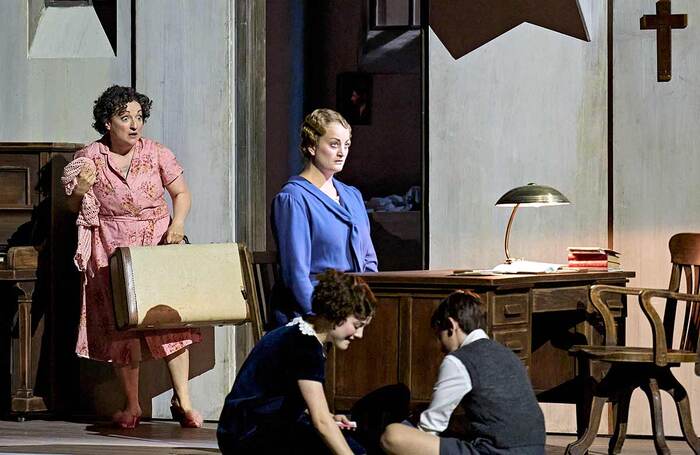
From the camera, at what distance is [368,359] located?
571 centimetres

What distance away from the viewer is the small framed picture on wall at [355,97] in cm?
1196

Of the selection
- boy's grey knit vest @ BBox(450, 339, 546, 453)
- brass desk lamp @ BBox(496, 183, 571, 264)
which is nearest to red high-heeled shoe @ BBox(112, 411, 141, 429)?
brass desk lamp @ BBox(496, 183, 571, 264)

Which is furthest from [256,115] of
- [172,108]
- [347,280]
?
[347,280]

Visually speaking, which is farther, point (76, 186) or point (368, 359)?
point (76, 186)

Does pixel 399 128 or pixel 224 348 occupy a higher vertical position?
pixel 399 128

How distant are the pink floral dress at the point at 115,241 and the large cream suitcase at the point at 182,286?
29 cm

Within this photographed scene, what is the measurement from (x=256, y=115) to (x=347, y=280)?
2.97 metres

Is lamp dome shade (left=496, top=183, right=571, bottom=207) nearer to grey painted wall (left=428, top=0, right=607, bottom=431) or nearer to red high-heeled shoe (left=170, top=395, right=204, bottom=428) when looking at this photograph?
grey painted wall (left=428, top=0, right=607, bottom=431)

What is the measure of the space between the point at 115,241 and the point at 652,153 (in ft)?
9.19

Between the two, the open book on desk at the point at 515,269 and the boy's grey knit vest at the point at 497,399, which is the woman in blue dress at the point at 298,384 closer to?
the boy's grey knit vest at the point at 497,399

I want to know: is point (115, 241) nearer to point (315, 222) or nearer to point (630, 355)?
point (315, 222)

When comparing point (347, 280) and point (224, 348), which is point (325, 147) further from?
point (224, 348)

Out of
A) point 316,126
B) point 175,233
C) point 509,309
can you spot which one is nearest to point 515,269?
point 509,309

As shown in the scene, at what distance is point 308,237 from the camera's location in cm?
557
